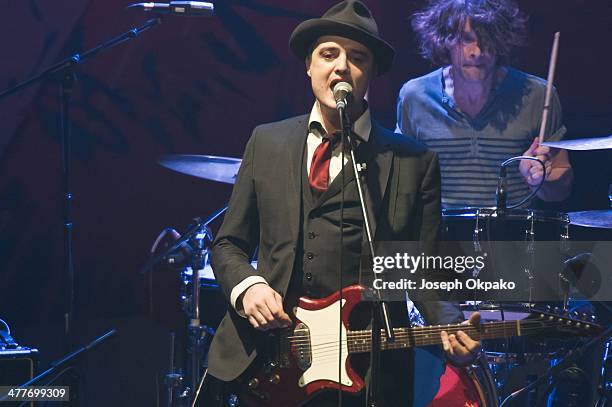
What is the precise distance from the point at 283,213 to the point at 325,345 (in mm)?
508

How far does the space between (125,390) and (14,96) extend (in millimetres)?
Result: 2123

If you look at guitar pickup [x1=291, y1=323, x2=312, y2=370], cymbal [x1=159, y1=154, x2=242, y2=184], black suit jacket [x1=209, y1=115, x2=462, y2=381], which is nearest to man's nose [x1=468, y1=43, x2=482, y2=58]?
cymbal [x1=159, y1=154, x2=242, y2=184]

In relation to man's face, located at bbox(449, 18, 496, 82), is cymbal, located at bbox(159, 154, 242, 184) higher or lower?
lower

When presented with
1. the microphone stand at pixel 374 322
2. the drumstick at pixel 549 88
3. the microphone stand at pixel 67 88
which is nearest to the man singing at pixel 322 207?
the microphone stand at pixel 374 322

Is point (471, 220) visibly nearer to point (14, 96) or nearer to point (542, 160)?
point (542, 160)

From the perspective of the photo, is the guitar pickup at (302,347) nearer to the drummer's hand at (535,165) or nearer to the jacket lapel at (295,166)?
the jacket lapel at (295,166)

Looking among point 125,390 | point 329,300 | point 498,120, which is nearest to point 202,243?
point 125,390

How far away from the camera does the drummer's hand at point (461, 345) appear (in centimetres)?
316

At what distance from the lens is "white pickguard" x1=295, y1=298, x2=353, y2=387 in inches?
127

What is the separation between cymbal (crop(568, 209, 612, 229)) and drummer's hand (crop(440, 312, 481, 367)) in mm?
2173

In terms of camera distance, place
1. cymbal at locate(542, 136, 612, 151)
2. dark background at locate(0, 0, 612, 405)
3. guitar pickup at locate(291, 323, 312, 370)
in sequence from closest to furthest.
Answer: guitar pickup at locate(291, 323, 312, 370), cymbal at locate(542, 136, 612, 151), dark background at locate(0, 0, 612, 405)

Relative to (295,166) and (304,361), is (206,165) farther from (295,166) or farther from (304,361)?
(304,361)

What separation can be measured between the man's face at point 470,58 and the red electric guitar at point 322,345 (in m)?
2.87

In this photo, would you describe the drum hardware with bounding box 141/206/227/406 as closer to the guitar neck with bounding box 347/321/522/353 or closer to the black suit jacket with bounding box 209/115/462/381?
the black suit jacket with bounding box 209/115/462/381
